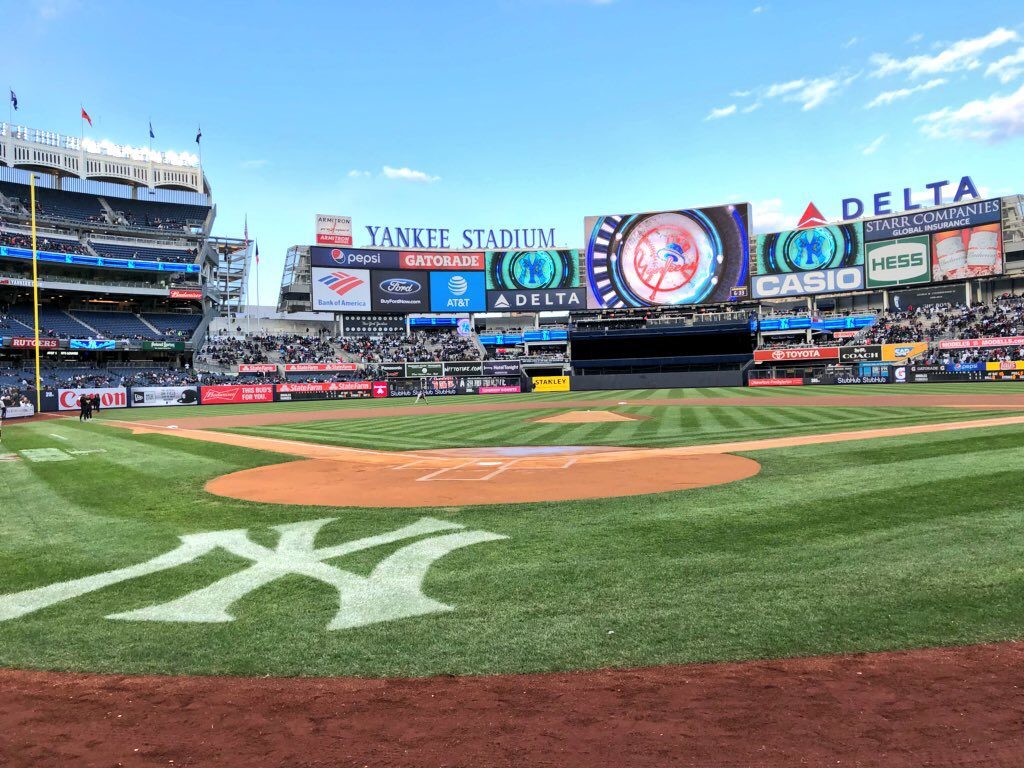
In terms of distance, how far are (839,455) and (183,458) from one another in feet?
49.9

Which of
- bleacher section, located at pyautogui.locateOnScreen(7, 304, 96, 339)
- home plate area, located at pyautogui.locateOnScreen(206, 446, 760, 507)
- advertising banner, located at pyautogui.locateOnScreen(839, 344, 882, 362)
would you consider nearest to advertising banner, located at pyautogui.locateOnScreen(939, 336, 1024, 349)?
advertising banner, located at pyautogui.locateOnScreen(839, 344, 882, 362)

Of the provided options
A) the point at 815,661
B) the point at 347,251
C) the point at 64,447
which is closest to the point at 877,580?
the point at 815,661

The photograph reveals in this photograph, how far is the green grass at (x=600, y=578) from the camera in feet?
14.7

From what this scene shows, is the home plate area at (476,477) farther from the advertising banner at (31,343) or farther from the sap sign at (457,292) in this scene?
the sap sign at (457,292)

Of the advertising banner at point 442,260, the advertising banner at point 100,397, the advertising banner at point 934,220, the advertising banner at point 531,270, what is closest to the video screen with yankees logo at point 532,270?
the advertising banner at point 531,270

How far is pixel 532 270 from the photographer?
71.9 metres

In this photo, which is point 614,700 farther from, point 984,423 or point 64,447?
point 64,447

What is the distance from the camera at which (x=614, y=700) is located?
3.76m

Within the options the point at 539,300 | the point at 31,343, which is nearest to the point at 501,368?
the point at 539,300

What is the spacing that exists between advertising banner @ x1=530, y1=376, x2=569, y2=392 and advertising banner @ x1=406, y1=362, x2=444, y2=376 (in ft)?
34.0

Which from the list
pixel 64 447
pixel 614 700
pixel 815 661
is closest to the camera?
pixel 614 700

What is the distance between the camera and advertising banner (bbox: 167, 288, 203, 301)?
209ft

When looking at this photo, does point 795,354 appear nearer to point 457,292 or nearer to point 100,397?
point 457,292

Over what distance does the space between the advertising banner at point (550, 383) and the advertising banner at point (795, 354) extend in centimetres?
1975
